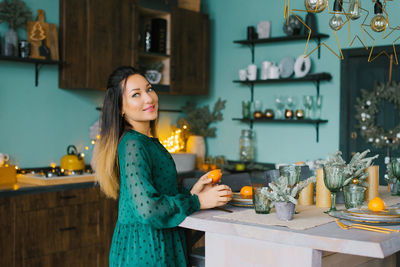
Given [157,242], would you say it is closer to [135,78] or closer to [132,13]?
[135,78]

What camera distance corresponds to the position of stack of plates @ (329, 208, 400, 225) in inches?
75.3

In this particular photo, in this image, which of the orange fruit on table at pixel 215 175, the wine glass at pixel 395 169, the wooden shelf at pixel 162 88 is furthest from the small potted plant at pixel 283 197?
the wooden shelf at pixel 162 88

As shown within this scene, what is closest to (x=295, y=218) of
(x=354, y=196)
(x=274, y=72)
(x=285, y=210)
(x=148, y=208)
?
(x=285, y=210)

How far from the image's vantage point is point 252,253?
1.95 metres

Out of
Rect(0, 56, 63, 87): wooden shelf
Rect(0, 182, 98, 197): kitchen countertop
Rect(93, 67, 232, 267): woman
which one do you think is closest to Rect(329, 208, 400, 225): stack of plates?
Rect(93, 67, 232, 267): woman

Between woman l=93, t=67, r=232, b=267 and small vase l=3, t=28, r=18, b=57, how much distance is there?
6.43 feet

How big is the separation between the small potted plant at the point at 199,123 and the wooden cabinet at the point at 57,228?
4.69ft

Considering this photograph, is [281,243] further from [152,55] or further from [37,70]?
[152,55]

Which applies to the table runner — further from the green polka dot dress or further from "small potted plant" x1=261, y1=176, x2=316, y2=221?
the green polka dot dress

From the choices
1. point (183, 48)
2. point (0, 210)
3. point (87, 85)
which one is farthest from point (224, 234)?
point (183, 48)

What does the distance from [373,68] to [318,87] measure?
491 mm

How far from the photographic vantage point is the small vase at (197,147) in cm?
535

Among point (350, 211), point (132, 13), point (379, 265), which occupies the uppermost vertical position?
point (132, 13)

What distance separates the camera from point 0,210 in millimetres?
3432
